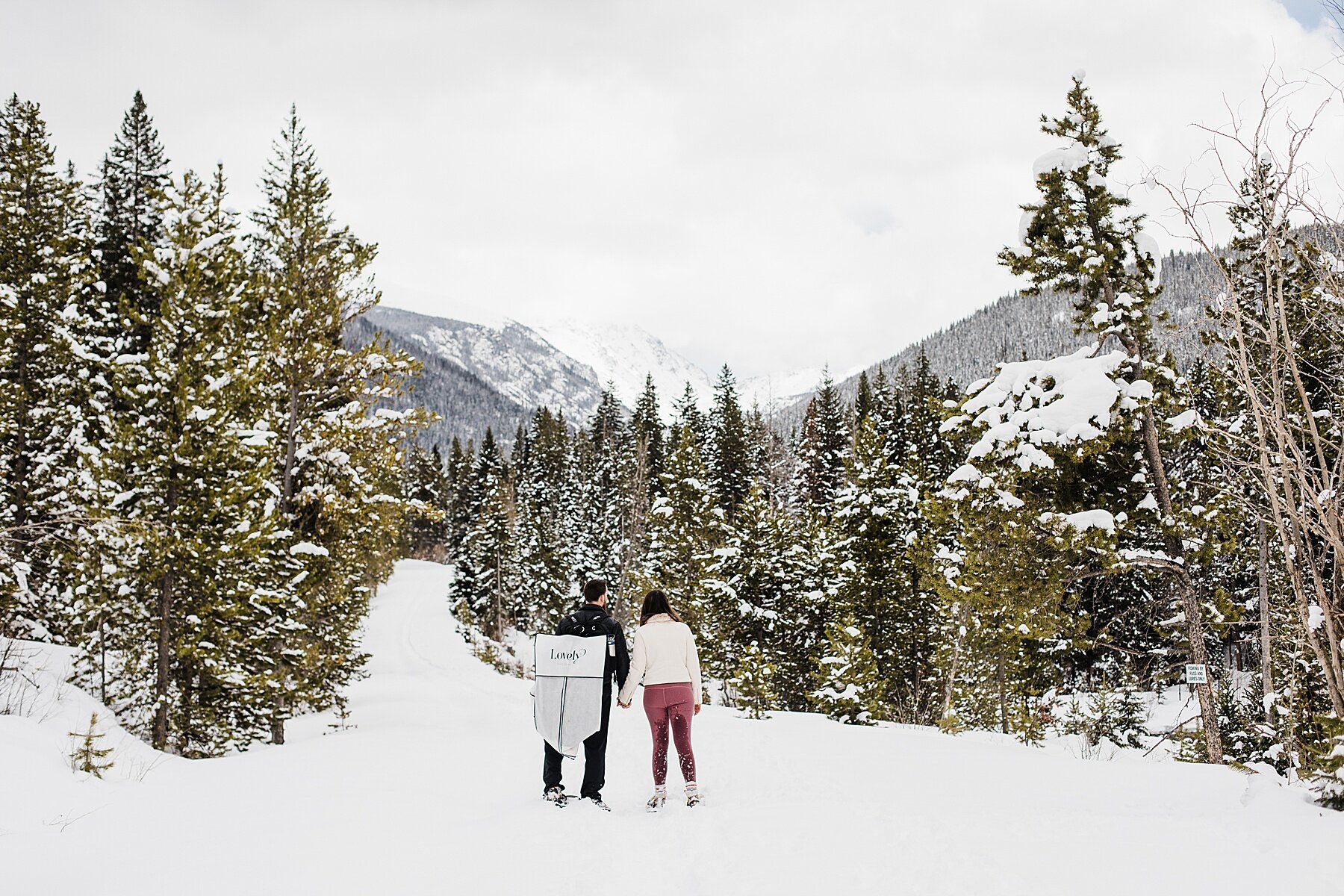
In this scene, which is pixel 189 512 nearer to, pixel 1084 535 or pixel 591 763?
pixel 591 763

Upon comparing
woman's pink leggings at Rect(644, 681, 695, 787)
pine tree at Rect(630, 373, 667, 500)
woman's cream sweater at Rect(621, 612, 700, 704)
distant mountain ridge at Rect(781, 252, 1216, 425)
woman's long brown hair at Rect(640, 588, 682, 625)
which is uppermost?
distant mountain ridge at Rect(781, 252, 1216, 425)

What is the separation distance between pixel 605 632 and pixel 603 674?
0.38 metres

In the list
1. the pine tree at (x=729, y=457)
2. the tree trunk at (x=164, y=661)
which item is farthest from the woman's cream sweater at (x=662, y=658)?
the pine tree at (x=729, y=457)

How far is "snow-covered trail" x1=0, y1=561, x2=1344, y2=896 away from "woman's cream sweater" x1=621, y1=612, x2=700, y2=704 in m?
1.09

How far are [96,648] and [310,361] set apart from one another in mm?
6169

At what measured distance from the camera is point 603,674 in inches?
282

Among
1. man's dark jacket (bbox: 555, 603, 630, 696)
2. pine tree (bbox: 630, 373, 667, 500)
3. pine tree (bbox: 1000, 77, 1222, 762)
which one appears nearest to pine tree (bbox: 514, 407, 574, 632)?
pine tree (bbox: 630, 373, 667, 500)

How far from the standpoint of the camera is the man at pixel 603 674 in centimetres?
711

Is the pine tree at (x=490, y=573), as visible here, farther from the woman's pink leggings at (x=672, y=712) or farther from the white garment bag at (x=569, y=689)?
the woman's pink leggings at (x=672, y=712)

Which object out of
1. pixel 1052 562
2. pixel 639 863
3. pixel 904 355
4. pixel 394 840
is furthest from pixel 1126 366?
pixel 904 355

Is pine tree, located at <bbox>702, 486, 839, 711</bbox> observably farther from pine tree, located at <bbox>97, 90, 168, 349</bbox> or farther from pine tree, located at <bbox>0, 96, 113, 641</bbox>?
pine tree, located at <bbox>97, 90, 168, 349</bbox>

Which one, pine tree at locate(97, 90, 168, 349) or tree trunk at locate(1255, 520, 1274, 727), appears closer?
tree trunk at locate(1255, 520, 1274, 727)

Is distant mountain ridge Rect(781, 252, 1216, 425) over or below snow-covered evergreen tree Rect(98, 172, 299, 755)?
over

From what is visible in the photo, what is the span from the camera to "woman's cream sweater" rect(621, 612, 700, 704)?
7104mm
